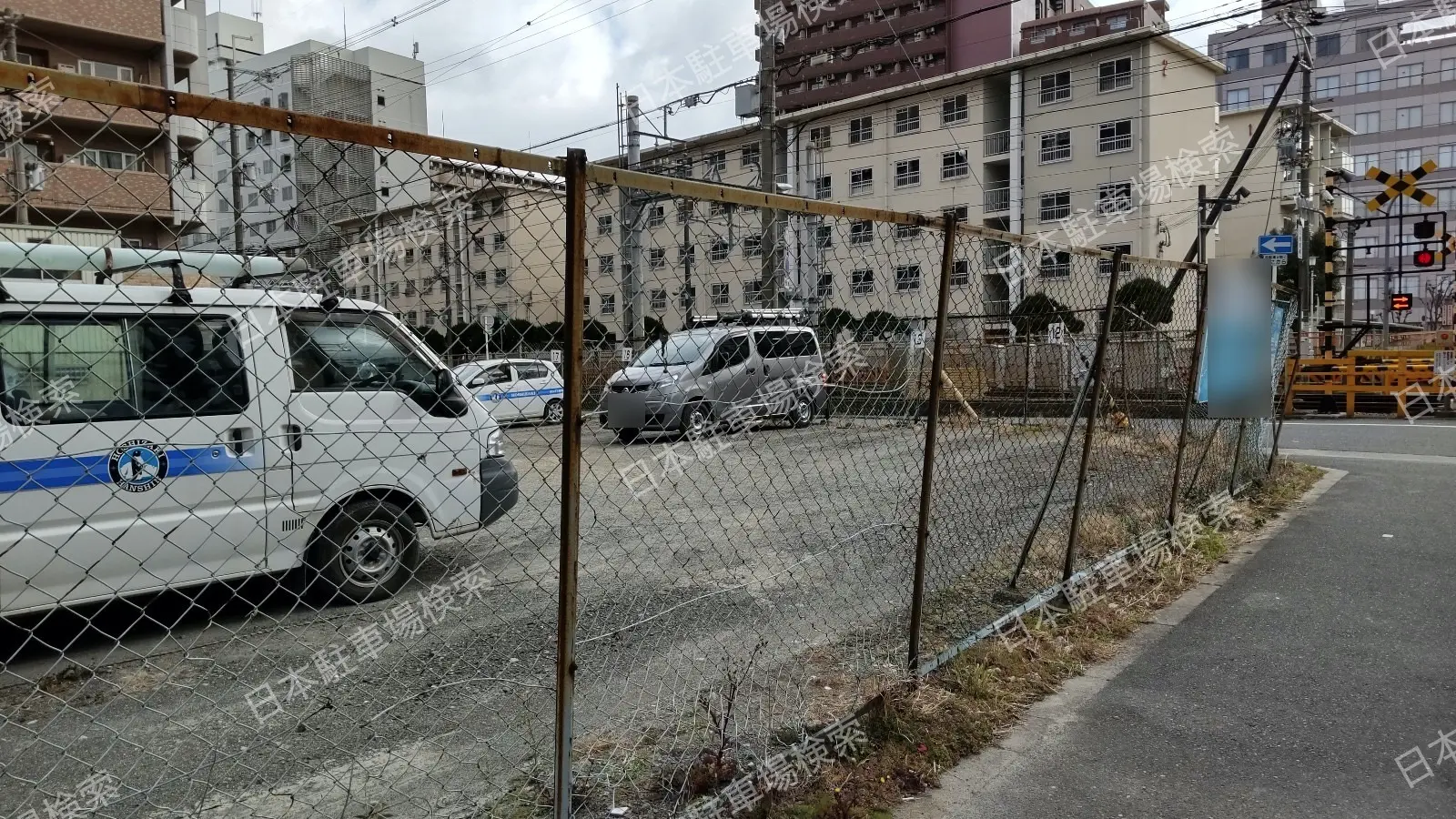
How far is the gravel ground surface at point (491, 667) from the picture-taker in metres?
3.20

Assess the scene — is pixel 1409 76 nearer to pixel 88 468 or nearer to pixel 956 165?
pixel 956 165

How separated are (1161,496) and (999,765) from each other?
415 centimetres

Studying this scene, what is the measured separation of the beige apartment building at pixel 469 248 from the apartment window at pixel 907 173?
37.5m

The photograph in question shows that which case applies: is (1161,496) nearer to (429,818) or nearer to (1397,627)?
(1397,627)

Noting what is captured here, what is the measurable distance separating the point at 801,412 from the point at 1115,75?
108 ft

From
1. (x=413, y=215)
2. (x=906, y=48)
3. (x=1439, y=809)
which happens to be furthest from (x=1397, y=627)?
(x=906, y=48)

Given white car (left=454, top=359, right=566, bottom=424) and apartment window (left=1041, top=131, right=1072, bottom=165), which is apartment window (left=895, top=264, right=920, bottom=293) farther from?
apartment window (left=1041, top=131, right=1072, bottom=165)

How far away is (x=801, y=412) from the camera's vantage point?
15.3 feet

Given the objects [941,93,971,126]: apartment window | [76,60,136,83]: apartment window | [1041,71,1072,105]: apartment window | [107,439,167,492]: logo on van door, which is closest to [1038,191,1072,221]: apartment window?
[1041,71,1072,105]: apartment window

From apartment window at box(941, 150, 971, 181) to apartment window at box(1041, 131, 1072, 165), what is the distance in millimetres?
2854

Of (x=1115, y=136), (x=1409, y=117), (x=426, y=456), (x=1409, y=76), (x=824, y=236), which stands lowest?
(x=426, y=456)

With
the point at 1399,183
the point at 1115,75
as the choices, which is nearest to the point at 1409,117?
the point at 1115,75

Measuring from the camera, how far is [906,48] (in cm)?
5306

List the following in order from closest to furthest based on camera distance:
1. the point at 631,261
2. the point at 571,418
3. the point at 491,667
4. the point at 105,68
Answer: the point at 571,418, the point at 631,261, the point at 491,667, the point at 105,68
